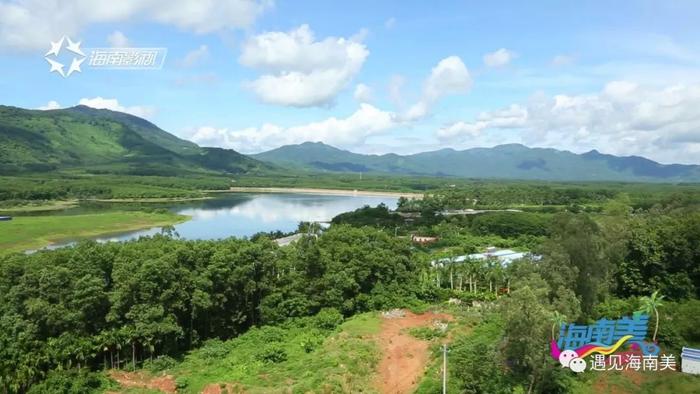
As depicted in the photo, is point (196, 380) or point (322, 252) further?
point (322, 252)

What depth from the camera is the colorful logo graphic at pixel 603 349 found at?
22.0 metres

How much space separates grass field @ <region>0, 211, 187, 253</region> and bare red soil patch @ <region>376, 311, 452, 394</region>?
143 ft

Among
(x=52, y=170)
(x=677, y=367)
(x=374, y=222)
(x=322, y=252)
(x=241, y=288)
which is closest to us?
(x=677, y=367)

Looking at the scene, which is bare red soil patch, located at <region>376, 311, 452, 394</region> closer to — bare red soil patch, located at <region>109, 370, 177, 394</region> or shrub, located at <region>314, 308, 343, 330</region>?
shrub, located at <region>314, 308, 343, 330</region>

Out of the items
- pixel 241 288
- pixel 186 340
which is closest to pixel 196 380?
pixel 186 340

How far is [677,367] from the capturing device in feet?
75.3

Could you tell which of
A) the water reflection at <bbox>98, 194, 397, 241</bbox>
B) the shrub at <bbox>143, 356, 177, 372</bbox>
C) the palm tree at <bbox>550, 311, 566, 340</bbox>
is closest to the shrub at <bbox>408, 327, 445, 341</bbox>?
the palm tree at <bbox>550, 311, 566, 340</bbox>

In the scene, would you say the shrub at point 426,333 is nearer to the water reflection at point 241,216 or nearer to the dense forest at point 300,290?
the dense forest at point 300,290

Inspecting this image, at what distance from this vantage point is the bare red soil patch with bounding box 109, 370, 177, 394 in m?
21.0

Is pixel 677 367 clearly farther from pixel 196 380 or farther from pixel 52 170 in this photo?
pixel 52 170

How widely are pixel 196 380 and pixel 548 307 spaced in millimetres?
14900

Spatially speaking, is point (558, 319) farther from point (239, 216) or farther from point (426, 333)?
point (239, 216)

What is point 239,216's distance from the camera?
302 feet

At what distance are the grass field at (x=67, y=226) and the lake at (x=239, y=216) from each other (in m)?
3.55
